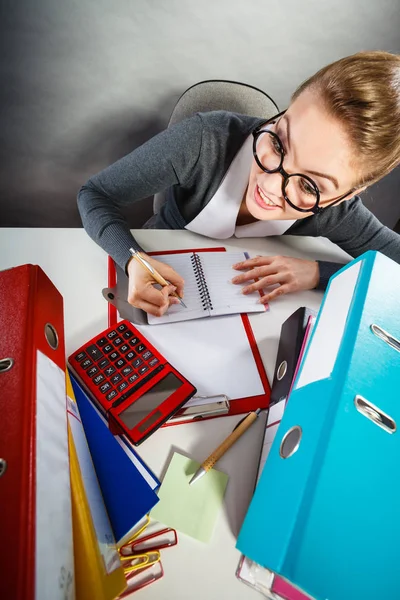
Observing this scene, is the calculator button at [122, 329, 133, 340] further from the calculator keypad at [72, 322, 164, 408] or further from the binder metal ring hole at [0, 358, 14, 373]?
the binder metal ring hole at [0, 358, 14, 373]

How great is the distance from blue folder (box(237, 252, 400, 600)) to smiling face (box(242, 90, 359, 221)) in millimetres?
303

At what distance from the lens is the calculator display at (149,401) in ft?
1.78

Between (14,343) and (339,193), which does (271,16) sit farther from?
(14,343)

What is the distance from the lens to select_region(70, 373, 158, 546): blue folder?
0.45m

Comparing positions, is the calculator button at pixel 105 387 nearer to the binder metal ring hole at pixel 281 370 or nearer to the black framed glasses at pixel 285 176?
the binder metal ring hole at pixel 281 370

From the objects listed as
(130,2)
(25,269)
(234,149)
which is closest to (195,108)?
(234,149)

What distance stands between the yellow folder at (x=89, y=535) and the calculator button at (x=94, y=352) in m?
0.13

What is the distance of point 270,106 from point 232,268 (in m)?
0.53

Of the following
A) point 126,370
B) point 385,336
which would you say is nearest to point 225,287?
point 126,370

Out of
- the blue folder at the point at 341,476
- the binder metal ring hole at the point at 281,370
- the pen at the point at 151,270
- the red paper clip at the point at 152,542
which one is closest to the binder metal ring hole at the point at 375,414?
the blue folder at the point at 341,476

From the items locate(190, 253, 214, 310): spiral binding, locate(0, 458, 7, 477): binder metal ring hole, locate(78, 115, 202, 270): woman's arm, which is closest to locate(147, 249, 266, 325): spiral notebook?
locate(190, 253, 214, 310): spiral binding

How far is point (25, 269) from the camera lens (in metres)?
0.38

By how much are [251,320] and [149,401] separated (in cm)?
30

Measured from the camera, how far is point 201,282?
30.1 inches
